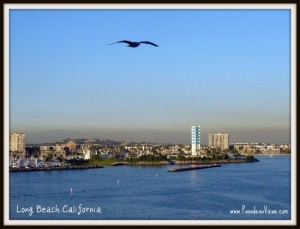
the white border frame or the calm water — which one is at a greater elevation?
the white border frame

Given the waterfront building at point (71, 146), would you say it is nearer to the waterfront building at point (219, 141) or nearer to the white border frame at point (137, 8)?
the waterfront building at point (219, 141)

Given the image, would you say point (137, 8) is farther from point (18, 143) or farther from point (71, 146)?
point (71, 146)

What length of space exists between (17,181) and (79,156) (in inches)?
209

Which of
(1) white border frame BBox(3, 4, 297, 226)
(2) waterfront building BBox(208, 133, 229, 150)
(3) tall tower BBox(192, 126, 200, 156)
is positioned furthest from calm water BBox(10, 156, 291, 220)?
(2) waterfront building BBox(208, 133, 229, 150)

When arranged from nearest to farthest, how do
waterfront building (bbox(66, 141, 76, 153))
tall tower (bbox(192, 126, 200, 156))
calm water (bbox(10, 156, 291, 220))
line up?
calm water (bbox(10, 156, 291, 220)), tall tower (bbox(192, 126, 200, 156)), waterfront building (bbox(66, 141, 76, 153))

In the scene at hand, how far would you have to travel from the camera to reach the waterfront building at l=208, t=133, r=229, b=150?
59.3 feet

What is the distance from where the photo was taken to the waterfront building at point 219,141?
18.1 m

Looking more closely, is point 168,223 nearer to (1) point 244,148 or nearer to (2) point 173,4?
(2) point 173,4

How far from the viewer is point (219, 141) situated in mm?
18141

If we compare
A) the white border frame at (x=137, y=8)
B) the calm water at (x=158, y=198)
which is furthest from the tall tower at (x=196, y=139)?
the white border frame at (x=137, y=8)

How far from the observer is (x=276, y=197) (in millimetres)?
7695

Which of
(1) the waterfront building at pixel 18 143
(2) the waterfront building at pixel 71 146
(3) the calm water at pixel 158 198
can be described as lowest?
(3) the calm water at pixel 158 198

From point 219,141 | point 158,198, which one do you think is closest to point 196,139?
point 219,141

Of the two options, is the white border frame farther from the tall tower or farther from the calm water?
the tall tower
